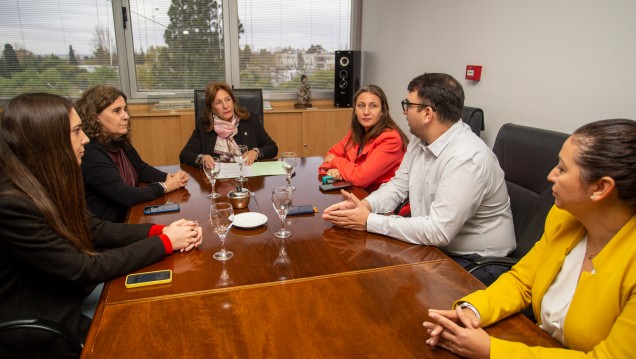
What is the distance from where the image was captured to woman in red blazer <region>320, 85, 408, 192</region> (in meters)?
2.32

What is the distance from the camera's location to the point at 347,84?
4.70 metres

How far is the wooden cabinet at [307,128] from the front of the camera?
4.54m

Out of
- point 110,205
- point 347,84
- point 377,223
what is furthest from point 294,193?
point 347,84

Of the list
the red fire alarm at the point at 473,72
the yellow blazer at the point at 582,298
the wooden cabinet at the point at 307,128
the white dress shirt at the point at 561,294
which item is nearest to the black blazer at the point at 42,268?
the yellow blazer at the point at 582,298

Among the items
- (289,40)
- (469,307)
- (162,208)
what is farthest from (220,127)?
(469,307)

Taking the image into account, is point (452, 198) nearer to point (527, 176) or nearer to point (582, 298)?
point (527, 176)

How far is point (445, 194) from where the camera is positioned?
159cm

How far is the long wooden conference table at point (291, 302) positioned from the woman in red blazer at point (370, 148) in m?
0.77

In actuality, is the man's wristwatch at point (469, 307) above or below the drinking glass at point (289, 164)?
below

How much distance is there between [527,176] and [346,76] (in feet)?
10.3

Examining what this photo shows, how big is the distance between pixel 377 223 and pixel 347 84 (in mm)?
3372

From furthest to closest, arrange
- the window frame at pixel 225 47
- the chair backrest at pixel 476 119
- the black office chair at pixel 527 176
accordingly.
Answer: the window frame at pixel 225 47 < the chair backrest at pixel 476 119 < the black office chair at pixel 527 176

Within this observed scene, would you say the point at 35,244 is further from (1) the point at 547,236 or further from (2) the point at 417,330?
(1) the point at 547,236

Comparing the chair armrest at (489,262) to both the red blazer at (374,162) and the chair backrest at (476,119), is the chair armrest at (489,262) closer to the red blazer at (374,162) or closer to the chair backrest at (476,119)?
the red blazer at (374,162)
